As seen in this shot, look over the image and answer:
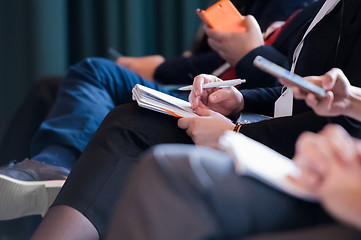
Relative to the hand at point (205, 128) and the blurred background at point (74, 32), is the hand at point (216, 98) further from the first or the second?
the blurred background at point (74, 32)

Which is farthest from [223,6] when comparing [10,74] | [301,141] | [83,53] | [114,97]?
[10,74]

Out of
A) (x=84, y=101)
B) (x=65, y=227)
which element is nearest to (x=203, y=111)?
(x=65, y=227)

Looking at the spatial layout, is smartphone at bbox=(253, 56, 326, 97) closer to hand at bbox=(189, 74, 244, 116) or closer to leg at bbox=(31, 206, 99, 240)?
hand at bbox=(189, 74, 244, 116)

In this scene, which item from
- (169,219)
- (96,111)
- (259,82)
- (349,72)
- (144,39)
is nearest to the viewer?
(169,219)

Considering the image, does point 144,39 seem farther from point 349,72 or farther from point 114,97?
point 349,72

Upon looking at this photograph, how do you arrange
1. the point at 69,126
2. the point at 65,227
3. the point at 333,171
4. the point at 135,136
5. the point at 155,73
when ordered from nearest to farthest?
the point at 333,171
the point at 65,227
the point at 135,136
the point at 69,126
the point at 155,73

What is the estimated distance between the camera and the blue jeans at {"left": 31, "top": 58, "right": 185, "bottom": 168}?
4.33ft

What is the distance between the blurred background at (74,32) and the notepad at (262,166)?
1764 mm

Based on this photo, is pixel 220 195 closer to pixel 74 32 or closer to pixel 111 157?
pixel 111 157

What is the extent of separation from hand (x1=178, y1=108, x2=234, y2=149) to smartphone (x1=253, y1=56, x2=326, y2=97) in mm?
239

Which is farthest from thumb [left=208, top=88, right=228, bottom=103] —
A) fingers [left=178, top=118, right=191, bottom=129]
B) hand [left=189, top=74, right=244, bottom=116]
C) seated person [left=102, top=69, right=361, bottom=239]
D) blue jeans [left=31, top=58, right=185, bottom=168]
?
seated person [left=102, top=69, right=361, bottom=239]

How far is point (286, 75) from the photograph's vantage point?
698mm

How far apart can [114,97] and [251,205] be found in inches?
36.6

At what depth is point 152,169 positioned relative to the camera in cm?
60
